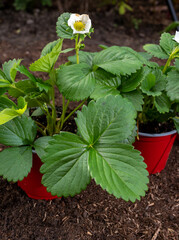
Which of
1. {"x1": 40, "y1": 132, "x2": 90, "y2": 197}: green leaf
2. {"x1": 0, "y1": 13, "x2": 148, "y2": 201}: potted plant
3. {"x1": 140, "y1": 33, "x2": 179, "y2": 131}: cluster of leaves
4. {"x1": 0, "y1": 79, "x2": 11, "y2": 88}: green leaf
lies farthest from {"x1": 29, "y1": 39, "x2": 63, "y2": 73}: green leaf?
{"x1": 140, "y1": 33, "x2": 179, "y2": 131}: cluster of leaves

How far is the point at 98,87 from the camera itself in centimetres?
102

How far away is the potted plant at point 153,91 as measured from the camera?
1.04 meters

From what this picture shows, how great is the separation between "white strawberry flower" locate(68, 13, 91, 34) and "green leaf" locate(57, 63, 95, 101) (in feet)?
0.43

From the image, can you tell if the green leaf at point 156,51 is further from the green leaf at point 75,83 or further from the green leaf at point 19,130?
the green leaf at point 19,130

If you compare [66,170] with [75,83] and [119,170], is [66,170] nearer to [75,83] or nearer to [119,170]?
[119,170]

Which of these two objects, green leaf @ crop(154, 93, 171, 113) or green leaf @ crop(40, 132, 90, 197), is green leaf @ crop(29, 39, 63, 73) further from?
green leaf @ crop(154, 93, 171, 113)

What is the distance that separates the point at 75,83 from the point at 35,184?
1.51 feet

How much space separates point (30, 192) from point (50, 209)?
112 millimetres

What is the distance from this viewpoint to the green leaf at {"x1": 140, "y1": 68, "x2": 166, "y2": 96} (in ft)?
3.47

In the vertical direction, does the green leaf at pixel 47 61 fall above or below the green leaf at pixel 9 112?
above

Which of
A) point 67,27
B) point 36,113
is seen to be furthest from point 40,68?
point 36,113

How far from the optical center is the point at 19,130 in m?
1.00

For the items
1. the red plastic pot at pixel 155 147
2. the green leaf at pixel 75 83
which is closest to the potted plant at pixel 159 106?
the red plastic pot at pixel 155 147

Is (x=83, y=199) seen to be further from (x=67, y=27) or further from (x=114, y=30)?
(x=114, y=30)
